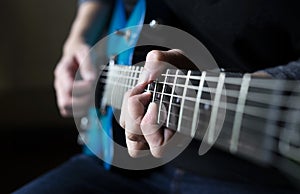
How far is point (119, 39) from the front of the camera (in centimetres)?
72

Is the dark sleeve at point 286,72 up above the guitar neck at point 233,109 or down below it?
above

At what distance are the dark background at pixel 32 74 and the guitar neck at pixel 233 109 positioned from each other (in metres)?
1.16

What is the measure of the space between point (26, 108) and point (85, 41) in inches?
29.3

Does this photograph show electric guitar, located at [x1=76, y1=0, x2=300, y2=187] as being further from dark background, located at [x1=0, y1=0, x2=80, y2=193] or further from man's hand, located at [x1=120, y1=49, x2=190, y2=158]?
dark background, located at [x1=0, y1=0, x2=80, y2=193]

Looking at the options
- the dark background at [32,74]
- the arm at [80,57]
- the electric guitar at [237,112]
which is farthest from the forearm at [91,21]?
the dark background at [32,74]

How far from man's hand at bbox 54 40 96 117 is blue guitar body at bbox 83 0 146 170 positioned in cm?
4

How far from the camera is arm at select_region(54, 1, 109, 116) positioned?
810mm

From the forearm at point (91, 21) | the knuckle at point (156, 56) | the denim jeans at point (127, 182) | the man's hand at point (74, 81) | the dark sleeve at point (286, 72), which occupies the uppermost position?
the forearm at point (91, 21)

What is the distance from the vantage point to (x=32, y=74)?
1589 mm

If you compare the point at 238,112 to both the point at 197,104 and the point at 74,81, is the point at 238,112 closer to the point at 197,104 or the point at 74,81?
the point at 197,104

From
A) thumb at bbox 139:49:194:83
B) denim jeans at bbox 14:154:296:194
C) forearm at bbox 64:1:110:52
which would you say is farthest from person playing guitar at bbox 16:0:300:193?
forearm at bbox 64:1:110:52

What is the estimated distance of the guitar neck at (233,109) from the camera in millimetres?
314

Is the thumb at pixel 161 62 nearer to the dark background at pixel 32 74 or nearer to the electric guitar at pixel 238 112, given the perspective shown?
the electric guitar at pixel 238 112

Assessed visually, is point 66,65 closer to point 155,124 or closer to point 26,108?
point 155,124
